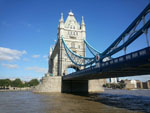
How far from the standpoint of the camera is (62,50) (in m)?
53.2

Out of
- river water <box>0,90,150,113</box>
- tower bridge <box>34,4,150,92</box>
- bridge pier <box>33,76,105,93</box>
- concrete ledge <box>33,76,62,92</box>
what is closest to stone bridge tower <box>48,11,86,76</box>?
tower bridge <box>34,4,150,92</box>

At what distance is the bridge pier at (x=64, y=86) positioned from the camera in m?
42.2

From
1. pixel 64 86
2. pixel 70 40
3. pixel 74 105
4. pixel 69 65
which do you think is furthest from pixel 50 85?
pixel 74 105

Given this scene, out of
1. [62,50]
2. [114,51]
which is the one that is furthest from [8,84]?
[114,51]

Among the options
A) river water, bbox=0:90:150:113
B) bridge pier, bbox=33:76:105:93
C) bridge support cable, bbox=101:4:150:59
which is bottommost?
river water, bbox=0:90:150:113

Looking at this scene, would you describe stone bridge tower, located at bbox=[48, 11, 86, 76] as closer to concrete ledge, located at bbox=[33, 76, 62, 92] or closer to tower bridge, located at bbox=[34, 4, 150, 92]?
tower bridge, located at bbox=[34, 4, 150, 92]

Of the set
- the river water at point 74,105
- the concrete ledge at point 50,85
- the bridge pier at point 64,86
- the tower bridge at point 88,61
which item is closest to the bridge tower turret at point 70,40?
the tower bridge at point 88,61

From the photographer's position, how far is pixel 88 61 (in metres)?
38.7

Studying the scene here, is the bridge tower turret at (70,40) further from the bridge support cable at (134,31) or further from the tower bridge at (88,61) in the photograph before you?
the bridge support cable at (134,31)

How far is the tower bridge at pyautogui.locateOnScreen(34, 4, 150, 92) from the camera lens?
17.1 m

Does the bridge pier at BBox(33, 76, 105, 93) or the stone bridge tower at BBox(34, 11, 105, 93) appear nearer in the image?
the bridge pier at BBox(33, 76, 105, 93)

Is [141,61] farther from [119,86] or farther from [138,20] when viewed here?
[119,86]

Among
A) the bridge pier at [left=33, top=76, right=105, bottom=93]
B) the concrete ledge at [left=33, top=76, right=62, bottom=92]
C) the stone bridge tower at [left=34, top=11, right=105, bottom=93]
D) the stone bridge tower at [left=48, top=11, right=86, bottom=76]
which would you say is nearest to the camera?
the concrete ledge at [left=33, top=76, right=62, bottom=92]

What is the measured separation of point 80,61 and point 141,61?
111 feet
